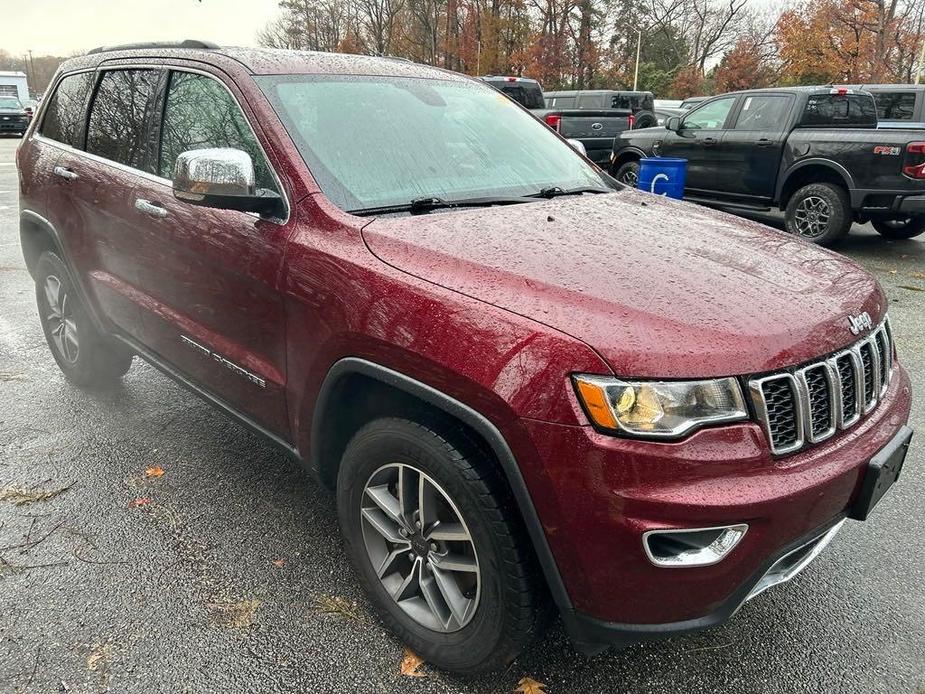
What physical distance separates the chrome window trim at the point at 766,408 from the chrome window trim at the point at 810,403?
0.01 metres

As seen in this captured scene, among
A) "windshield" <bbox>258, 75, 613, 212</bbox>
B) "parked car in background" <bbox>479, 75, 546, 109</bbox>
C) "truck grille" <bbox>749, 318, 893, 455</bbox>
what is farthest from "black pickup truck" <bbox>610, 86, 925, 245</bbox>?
"truck grille" <bbox>749, 318, 893, 455</bbox>

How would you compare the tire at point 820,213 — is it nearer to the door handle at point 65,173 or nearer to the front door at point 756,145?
the front door at point 756,145

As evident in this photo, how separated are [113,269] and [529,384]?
8.65 ft

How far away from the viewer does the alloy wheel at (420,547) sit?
207 cm

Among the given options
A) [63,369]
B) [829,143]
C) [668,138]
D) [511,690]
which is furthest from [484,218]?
[668,138]

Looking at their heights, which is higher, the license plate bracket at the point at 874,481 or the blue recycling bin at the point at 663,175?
the blue recycling bin at the point at 663,175

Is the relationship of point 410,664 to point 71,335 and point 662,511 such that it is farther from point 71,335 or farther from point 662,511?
point 71,335

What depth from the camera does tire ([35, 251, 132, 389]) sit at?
407cm

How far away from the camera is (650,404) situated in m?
1.67

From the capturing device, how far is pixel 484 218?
94.9 inches

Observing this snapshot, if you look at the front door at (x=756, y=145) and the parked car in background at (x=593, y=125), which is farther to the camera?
the parked car in background at (x=593, y=125)

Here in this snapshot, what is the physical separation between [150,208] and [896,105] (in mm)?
11527

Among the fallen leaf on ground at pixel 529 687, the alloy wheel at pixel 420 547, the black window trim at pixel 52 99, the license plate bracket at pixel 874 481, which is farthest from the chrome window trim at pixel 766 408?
the black window trim at pixel 52 99

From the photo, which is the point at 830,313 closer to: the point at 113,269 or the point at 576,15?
the point at 113,269
